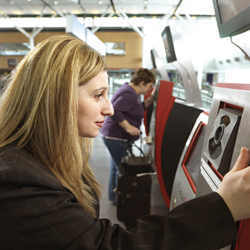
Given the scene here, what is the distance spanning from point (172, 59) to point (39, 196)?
9.03ft

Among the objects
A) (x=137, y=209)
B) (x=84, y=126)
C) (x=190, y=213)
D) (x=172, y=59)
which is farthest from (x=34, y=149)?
(x=172, y=59)

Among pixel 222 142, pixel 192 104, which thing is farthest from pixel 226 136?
pixel 192 104

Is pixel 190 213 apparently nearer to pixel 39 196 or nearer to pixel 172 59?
pixel 39 196

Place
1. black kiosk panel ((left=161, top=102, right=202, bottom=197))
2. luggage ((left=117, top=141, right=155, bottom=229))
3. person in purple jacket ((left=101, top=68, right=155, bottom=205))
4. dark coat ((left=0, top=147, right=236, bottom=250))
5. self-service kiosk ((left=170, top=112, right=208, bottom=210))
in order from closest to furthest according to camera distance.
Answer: dark coat ((left=0, top=147, right=236, bottom=250)) < self-service kiosk ((left=170, top=112, right=208, bottom=210)) < black kiosk panel ((left=161, top=102, right=202, bottom=197)) < luggage ((left=117, top=141, right=155, bottom=229)) < person in purple jacket ((left=101, top=68, right=155, bottom=205))

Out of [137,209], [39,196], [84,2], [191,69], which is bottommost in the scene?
[137,209]

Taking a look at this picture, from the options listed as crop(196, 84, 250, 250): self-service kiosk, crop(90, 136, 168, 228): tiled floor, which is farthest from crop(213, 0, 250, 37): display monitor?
crop(90, 136, 168, 228): tiled floor

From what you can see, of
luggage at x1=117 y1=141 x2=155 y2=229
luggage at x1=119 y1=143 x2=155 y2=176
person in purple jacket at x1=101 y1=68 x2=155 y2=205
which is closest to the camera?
luggage at x1=117 y1=141 x2=155 y2=229

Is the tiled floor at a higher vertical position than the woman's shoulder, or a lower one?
lower

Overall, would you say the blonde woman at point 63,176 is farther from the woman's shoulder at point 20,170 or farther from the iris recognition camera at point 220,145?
the iris recognition camera at point 220,145

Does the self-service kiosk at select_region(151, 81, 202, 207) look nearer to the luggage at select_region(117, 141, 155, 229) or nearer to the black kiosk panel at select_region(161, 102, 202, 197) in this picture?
the black kiosk panel at select_region(161, 102, 202, 197)

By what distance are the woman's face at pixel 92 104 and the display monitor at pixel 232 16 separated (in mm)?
527

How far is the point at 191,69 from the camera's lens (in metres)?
2.66

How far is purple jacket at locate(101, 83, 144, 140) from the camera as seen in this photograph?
2969 mm

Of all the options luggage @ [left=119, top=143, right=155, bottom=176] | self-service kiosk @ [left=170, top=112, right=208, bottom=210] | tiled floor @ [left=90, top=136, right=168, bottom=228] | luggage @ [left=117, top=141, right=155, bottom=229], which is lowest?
tiled floor @ [left=90, top=136, right=168, bottom=228]
